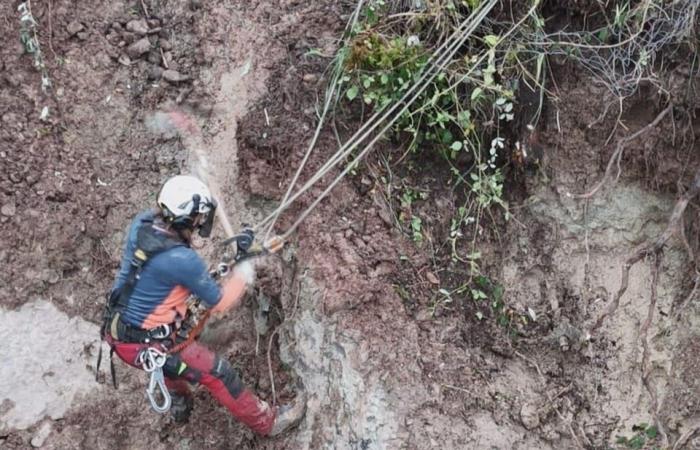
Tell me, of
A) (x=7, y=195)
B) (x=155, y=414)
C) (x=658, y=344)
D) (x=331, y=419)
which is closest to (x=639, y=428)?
(x=658, y=344)

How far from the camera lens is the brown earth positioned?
4980 mm

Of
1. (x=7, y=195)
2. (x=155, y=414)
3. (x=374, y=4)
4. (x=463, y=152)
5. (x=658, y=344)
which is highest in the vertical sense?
(x=374, y=4)

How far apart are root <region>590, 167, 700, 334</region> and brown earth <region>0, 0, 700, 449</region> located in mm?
211

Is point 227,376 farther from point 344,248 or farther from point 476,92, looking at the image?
point 476,92

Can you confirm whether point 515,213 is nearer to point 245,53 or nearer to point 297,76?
point 297,76

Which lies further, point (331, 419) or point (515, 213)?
point (515, 213)

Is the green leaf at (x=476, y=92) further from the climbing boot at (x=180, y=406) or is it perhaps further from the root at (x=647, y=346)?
the climbing boot at (x=180, y=406)

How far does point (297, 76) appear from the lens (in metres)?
5.43

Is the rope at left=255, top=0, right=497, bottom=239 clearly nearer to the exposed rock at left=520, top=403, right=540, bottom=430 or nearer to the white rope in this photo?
the white rope

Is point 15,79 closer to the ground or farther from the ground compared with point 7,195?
farther from the ground

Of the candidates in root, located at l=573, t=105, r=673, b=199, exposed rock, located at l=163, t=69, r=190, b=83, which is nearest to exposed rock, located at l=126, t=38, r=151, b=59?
exposed rock, located at l=163, t=69, r=190, b=83

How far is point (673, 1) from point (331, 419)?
11.1 ft

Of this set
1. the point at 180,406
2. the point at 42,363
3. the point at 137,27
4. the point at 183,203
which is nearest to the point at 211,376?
the point at 180,406

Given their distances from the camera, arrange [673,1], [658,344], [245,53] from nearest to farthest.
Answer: [673,1] < [658,344] < [245,53]
